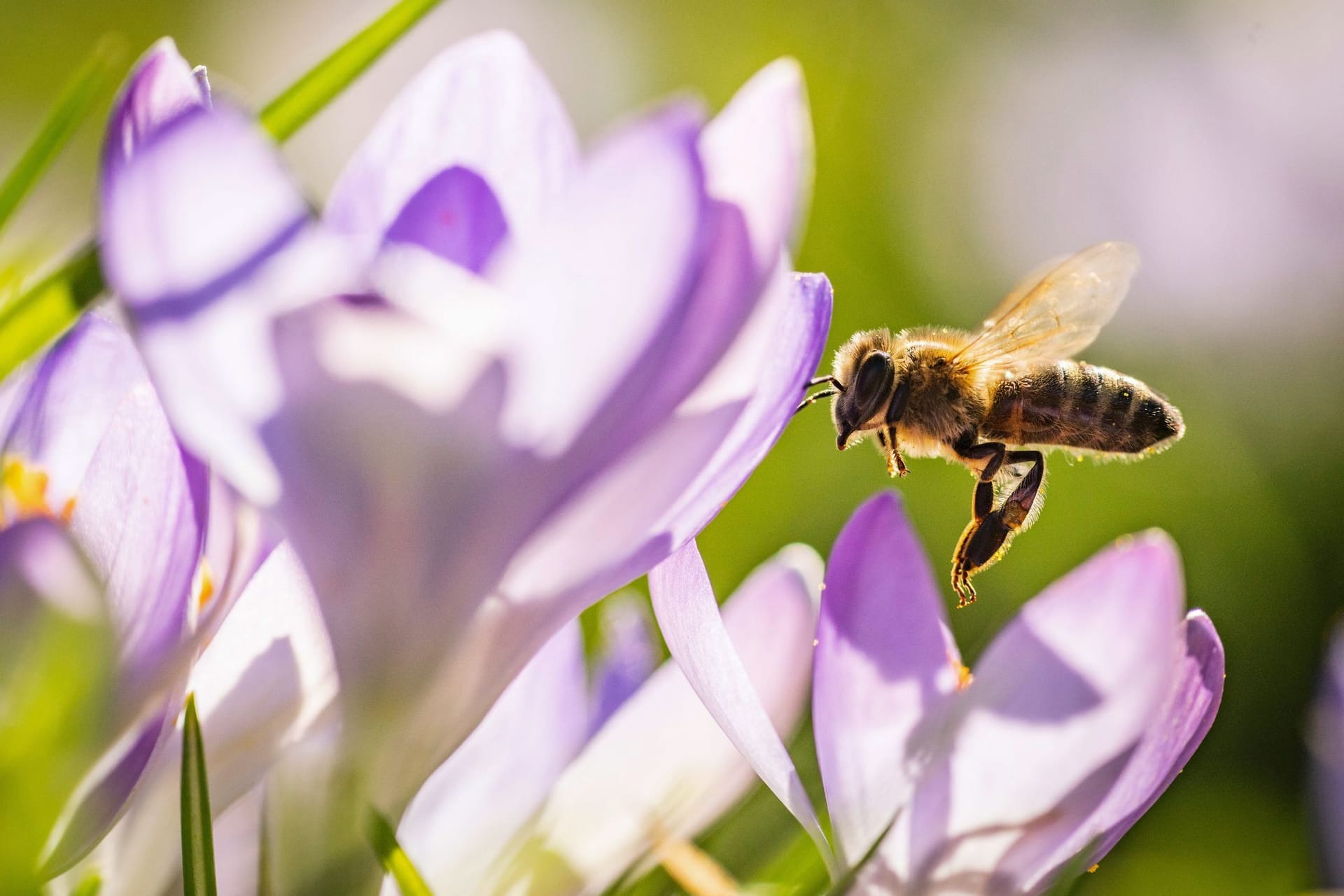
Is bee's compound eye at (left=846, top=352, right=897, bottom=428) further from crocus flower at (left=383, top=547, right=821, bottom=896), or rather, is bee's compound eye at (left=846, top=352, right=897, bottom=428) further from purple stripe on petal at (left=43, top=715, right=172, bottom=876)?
purple stripe on petal at (left=43, top=715, right=172, bottom=876)

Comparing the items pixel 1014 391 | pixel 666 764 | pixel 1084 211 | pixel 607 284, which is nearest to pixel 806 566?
pixel 666 764

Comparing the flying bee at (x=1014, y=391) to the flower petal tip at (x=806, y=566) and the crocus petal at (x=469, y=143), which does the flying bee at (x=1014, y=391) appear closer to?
the flower petal tip at (x=806, y=566)

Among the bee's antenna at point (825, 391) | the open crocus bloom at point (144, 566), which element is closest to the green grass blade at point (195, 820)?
the open crocus bloom at point (144, 566)

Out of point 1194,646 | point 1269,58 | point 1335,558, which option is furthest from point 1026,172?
point 1194,646

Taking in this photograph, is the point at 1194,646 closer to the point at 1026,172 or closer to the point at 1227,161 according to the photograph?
the point at 1026,172

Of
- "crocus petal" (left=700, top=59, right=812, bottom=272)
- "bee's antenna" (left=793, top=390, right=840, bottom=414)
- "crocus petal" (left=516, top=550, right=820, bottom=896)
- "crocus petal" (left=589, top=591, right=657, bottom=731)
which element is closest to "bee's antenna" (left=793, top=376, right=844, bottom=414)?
"bee's antenna" (left=793, top=390, right=840, bottom=414)

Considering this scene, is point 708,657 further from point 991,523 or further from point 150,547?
point 991,523
